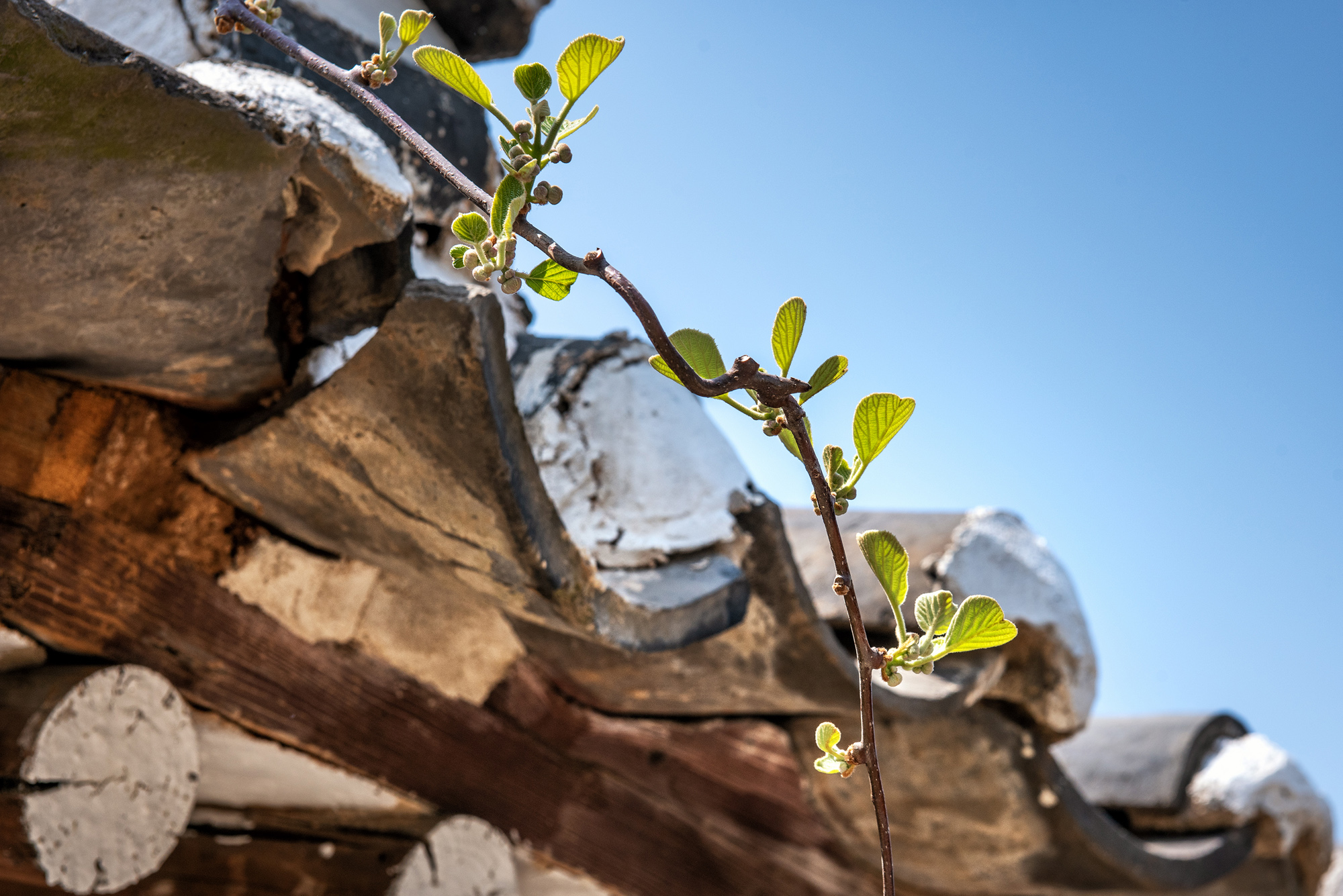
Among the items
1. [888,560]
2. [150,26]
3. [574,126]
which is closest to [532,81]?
[574,126]

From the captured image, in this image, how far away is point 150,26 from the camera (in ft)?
3.89

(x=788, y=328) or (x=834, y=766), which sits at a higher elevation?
(x=788, y=328)

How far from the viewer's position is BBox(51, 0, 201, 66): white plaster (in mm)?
1164

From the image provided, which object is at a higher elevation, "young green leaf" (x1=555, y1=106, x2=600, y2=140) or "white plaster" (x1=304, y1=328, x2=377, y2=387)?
"young green leaf" (x1=555, y1=106, x2=600, y2=140)

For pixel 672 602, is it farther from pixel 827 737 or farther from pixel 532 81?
pixel 532 81

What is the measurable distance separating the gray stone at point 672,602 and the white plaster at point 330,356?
373 mm

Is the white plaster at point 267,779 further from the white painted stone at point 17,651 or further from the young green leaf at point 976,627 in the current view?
the young green leaf at point 976,627

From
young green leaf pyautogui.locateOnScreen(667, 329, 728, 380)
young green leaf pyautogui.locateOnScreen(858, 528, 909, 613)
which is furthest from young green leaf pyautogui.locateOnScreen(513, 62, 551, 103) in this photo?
young green leaf pyautogui.locateOnScreen(858, 528, 909, 613)

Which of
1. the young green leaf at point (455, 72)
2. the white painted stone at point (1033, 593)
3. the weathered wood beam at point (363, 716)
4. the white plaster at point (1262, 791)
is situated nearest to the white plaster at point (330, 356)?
the weathered wood beam at point (363, 716)

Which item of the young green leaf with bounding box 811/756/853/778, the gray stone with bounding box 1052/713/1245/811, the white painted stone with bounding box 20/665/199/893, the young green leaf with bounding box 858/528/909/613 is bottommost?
the white painted stone with bounding box 20/665/199/893

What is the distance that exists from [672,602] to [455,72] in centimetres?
85

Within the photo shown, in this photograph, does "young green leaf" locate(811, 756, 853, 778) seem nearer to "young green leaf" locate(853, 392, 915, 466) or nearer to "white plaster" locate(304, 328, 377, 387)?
"young green leaf" locate(853, 392, 915, 466)

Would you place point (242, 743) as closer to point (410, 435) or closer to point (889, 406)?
point (410, 435)

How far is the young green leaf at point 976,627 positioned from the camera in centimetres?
46
